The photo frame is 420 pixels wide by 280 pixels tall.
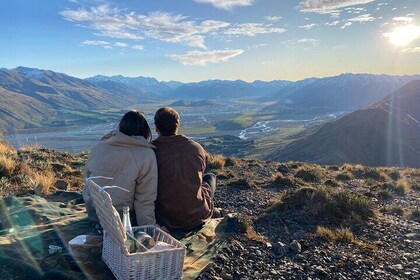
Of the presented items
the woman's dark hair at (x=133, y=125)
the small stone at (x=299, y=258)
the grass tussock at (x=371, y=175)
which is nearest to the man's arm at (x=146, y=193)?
the woman's dark hair at (x=133, y=125)

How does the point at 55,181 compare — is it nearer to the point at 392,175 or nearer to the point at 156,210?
the point at 156,210

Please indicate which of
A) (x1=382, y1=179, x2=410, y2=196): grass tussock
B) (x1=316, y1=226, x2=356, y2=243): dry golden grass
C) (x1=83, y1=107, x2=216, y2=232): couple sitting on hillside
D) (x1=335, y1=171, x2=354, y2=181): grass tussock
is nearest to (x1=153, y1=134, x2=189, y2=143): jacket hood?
(x1=83, y1=107, x2=216, y2=232): couple sitting on hillside

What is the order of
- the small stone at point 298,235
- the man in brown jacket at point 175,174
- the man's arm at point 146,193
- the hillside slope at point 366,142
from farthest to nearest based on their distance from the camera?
the hillside slope at point 366,142 < the small stone at point 298,235 < the man in brown jacket at point 175,174 < the man's arm at point 146,193

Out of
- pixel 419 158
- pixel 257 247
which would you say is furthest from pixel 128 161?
pixel 419 158

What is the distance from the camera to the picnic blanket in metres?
4.85

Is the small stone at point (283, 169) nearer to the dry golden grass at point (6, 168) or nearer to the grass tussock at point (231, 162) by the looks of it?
the grass tussock at point (231, 162)

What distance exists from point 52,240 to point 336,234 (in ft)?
18.0

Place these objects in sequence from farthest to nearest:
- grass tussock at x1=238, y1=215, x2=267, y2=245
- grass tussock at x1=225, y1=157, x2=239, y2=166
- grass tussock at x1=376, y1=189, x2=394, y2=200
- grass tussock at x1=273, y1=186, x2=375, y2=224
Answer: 1. grass tussock at x1=225, y1=157, x2=239, y2=166
2. grass tussock at x1=376, y1=189, x2=394, y2=200
3. grass tussock at x1=273, y1=186, x2=375, y2=224
4. grass tussock at x1=238, y1=215, x2=267, y2=245

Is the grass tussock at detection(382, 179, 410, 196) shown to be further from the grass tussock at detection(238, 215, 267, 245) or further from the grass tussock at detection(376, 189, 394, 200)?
the grass tussock at detection(238, 215, 267, 245)

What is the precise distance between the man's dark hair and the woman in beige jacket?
351 mm

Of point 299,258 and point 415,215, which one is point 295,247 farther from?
point 415,215

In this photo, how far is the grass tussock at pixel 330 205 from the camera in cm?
892

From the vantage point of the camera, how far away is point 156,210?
6270 mm

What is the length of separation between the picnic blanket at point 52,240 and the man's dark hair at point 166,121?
1821mm
